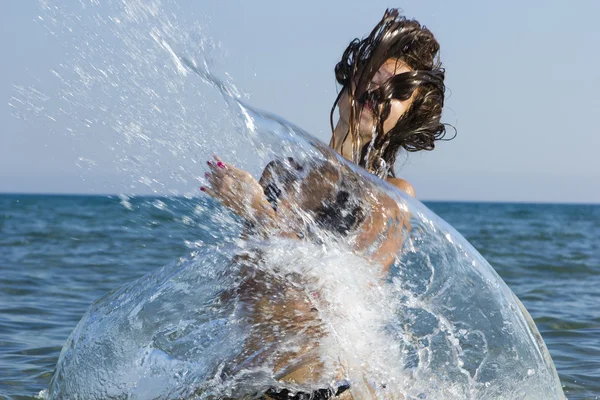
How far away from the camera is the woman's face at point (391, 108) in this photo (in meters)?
2.57

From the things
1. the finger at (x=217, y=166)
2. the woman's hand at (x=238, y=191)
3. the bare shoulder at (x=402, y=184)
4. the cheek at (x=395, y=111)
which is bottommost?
the woman's hand at (x=238, y=191)

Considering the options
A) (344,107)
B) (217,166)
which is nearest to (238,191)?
(217,166)

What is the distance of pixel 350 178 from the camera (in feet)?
7.75

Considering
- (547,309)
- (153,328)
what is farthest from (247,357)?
(547,309)

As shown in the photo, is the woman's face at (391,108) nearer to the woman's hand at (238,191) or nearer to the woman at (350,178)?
the woman at (350,178)

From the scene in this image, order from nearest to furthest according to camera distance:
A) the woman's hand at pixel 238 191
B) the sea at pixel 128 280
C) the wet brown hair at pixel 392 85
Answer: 1. the woman's hand at pixel 238 191
2. the wet brown hair at pixel 392 85
3. the sea at pixel 128 280

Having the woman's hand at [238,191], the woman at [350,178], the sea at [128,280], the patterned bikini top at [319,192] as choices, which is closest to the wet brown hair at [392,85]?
the woman at [350,178]

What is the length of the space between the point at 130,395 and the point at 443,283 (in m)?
1.12

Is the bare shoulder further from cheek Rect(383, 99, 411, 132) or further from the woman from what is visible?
cheek Rect(383, 99, 411, 132)

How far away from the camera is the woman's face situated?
2.57m

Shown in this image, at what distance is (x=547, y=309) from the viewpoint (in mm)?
6941

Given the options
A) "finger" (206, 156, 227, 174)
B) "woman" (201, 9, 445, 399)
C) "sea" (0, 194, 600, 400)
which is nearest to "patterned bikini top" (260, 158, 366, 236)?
"woman" (201, 9, 445, 399)

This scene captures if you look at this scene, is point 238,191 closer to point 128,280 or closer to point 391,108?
point 391,108

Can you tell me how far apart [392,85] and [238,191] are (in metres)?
0.60
